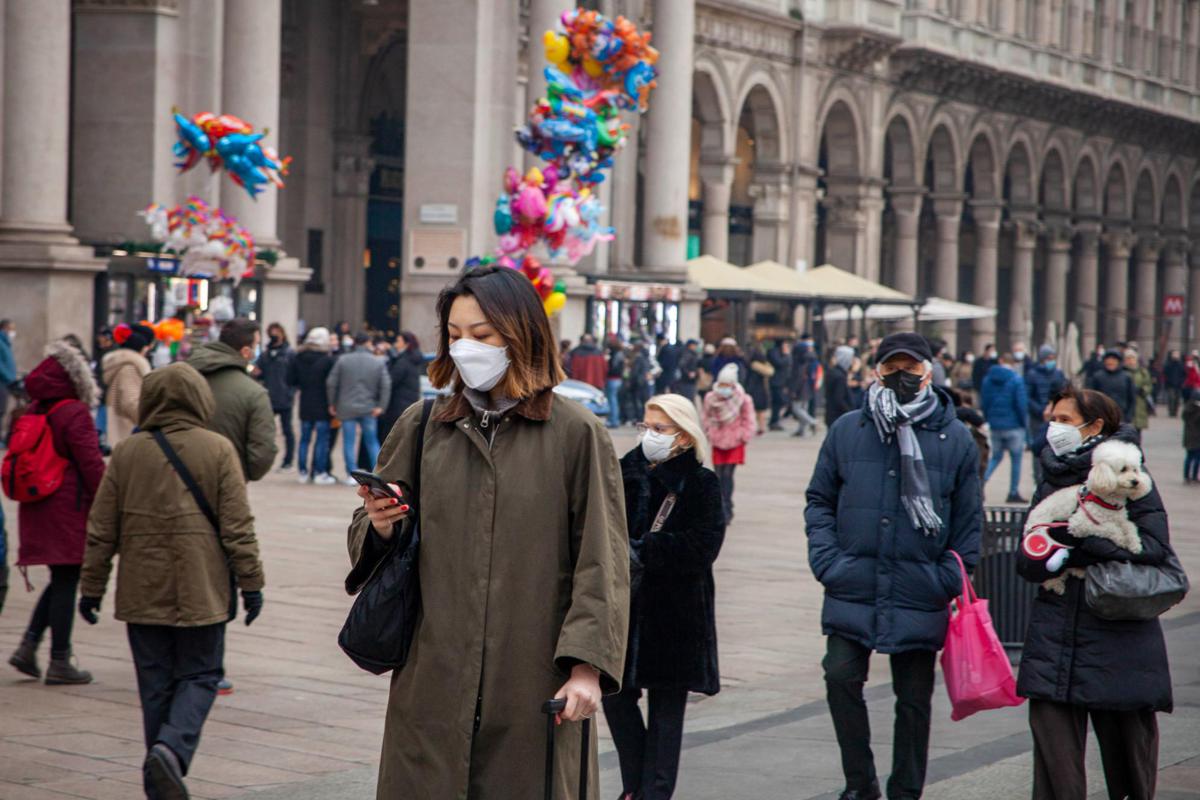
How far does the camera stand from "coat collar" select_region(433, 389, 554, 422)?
430 cm

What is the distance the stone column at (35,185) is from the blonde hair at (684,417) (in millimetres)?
17530

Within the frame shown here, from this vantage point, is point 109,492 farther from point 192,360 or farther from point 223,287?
point 223,287

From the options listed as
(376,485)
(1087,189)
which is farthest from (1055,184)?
(376,485)

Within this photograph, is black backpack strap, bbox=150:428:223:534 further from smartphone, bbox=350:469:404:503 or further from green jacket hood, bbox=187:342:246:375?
smartphone, bbox=350:469:404:503

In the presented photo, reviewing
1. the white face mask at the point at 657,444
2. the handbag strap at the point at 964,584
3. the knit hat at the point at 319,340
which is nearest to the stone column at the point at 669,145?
the knit hat at the point at 319,340

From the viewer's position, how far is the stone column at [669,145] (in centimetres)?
3600

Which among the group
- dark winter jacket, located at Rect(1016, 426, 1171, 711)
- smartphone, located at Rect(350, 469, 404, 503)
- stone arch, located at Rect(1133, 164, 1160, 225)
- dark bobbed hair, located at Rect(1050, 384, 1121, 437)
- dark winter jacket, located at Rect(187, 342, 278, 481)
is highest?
stone arch, located at Rect(1133, 164, 1160, 225)

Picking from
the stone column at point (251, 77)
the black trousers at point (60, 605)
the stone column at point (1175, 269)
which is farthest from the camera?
the stone column at point (1175, 269)

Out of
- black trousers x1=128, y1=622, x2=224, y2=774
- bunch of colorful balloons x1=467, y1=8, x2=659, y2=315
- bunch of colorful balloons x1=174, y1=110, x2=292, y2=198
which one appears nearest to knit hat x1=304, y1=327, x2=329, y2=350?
bunch of colorful balloons x1=467, y1=8, x2=659, y2=315

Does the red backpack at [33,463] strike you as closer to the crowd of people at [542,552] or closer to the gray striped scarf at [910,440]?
the crowd of people at [542,552]

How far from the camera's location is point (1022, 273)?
58375 mm

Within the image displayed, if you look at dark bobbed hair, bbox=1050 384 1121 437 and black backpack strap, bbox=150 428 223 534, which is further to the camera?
black backpack strap, bbox=150 428 223 534

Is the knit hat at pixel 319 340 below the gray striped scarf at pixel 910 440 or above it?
below

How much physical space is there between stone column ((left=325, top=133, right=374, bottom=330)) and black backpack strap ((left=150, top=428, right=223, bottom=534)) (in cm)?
3257
